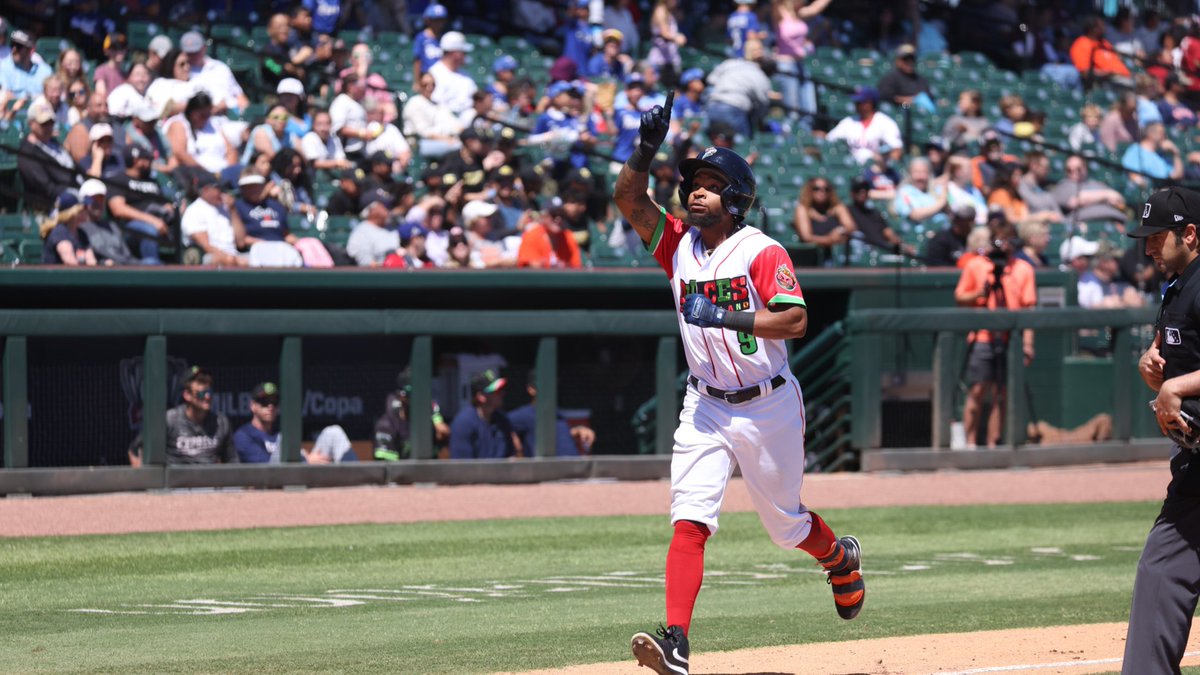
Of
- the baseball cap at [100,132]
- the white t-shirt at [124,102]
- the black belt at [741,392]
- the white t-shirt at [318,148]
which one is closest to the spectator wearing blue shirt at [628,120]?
the white t-shirt at [318,148]

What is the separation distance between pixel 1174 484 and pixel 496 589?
4405 mm

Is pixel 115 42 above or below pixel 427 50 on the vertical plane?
below

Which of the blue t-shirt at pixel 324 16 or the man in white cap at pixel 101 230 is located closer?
the man in white cap at pixel 101 230

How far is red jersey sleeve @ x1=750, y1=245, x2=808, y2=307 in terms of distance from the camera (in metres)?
5.95

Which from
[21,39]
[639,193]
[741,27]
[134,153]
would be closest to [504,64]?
[741,27]

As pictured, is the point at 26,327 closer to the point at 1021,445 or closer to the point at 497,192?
the point at 497,192

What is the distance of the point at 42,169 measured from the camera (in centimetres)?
1338

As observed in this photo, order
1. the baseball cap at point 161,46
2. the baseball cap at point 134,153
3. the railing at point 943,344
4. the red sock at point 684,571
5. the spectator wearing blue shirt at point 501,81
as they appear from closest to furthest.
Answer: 1. the red sock at point 684,571
2. the baseball cap at point 134,153
3. the railing at point 943,344
4. the baseball cap at point 161,46
5. the spectator wearing blue shirt at point 501,81

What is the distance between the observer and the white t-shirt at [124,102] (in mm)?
14586

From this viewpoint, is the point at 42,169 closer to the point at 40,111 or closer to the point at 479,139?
the point at 40,111

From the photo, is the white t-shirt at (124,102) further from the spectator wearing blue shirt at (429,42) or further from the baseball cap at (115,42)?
the spectator wearing blue shirt at (429,42)

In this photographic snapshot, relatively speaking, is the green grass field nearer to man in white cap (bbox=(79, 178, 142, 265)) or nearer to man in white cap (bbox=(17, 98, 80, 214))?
man in white cap (bbox=(79, 178, 142, 265))

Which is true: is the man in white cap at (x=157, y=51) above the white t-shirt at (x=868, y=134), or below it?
above

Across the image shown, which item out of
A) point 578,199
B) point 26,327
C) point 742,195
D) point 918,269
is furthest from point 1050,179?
point 742,195
